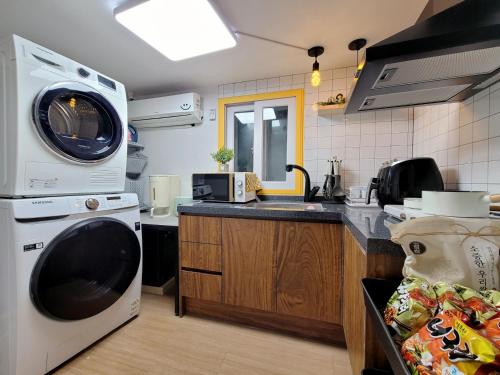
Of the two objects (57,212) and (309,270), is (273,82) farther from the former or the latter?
(57,212)

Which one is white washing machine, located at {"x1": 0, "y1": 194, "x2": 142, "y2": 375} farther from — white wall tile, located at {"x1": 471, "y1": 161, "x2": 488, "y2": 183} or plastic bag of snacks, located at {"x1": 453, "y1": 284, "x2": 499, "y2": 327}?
white wall tile, located at {"x1": 471, "y1": 161, "x2": 488, "y2": 183}

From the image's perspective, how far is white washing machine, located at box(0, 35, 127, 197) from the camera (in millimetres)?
961

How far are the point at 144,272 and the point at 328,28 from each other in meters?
2.37

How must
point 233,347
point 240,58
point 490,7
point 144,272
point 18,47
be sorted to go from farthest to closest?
point 144,272, point 240,58, point 233,347, point 18,47, point 490,7

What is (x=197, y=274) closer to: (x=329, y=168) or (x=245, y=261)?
(x=245, y=261)

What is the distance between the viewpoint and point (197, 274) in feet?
4.84

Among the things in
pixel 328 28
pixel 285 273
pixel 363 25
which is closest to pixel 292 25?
pixel 328 28

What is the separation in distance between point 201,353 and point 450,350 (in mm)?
1278

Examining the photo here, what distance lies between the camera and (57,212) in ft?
3.39

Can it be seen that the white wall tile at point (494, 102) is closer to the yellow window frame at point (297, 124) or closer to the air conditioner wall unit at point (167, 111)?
the yellow window frame at point (297, 124)

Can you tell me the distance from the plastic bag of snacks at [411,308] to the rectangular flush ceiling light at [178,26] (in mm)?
1417

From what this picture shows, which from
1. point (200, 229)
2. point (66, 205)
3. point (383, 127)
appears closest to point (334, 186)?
point (383, 127)

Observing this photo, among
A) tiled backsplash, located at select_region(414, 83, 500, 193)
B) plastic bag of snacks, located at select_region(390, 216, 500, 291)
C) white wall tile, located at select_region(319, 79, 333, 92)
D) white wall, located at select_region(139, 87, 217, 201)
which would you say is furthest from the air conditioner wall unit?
plastic bag of snacks, located at select_region(390, 216, 500, 291)

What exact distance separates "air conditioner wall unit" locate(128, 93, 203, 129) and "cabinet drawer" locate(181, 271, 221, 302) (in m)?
1.45
